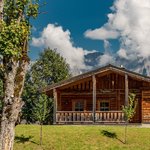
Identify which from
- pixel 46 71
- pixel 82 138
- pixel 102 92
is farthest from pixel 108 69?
pixel 46 71

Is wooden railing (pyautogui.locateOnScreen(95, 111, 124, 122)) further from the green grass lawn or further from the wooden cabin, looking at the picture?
the green grass lawn

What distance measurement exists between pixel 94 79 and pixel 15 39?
878 inches

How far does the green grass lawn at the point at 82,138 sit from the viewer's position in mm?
28791

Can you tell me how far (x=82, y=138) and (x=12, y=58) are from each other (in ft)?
45.2

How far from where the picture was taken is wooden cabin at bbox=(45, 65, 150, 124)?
39.1m

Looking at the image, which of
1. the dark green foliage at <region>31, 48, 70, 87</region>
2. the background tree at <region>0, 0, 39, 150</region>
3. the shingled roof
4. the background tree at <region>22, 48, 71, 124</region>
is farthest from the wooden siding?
the background tree at <region>0, 0, 39, 150</region>

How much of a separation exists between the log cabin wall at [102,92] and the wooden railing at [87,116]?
3093 mm

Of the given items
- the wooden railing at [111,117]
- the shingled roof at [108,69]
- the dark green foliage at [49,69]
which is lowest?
the wooden railing at [111,117]

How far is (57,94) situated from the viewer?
144 ft

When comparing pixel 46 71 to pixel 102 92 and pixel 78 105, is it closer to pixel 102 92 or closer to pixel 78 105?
pixel 78 105

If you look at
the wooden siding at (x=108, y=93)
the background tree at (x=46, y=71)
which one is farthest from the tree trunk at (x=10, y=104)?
the background tree at (x=46, y=71)

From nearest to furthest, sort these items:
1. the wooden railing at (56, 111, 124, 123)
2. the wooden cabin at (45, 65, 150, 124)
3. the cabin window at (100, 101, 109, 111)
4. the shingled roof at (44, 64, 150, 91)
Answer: the shingled roof at (44, 64, 150, 91), the wooden railing at (56, 111, 124, 123), the wooden cabin at (45, 65, 150, 124), the cabin window at (100, 101, 109, 111)

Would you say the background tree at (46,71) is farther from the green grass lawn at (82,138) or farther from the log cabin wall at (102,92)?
the green grass lawn at (82,138)

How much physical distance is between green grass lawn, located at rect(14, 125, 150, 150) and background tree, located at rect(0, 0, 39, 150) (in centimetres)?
1136
